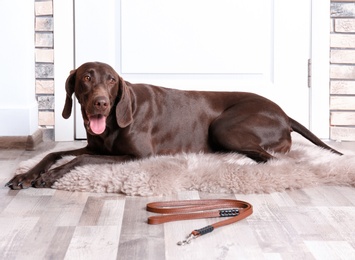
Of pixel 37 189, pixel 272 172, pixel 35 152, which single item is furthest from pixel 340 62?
pixel 37 189

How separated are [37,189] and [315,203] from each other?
3.79 ft

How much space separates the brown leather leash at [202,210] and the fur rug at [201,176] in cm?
25

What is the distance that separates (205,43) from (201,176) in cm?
160

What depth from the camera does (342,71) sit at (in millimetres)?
4441

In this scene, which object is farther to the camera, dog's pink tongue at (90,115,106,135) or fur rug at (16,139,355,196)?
dog's pink tongue at (90,115,106,135)

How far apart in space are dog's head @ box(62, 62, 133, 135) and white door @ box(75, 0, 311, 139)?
1213mm

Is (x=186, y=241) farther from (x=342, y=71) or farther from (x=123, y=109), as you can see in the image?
(x=342, y=71)

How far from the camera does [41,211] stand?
253 centimetres

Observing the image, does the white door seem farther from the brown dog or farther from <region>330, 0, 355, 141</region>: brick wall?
the brown dog

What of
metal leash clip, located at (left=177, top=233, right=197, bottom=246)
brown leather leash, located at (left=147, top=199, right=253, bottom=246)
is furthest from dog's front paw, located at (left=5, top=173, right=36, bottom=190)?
metal leash clip, located at (left=177, top=233, right=197, bottom=246)

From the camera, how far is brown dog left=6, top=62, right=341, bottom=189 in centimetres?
305

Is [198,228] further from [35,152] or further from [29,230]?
[35,152]

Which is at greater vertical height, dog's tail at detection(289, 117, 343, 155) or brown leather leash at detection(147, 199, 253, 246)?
dog's tail at detection(289, 117, 343, 155)

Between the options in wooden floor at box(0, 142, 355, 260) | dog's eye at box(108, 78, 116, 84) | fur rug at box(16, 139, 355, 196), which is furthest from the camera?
dog's eye at box(108, 78, 116, 84)
